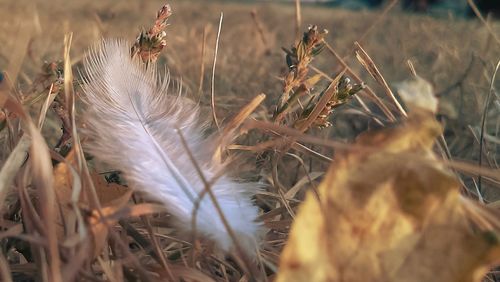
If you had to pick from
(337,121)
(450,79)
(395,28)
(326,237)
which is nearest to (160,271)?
(326,237)

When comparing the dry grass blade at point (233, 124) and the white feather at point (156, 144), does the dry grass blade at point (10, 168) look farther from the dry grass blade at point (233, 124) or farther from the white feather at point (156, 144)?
the dry grass blade at point (233, 124)

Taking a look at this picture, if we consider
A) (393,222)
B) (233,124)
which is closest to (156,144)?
(233,124)

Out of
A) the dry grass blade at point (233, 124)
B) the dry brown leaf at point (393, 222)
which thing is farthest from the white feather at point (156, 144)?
the dry brown leaf at point (393, 222)

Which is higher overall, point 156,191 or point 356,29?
point 156,191

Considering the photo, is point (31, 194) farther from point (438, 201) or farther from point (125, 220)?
point (438, 201)

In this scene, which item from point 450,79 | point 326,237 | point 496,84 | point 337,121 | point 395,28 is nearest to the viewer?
point 326,237

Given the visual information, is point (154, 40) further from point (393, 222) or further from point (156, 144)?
point (393, 222)

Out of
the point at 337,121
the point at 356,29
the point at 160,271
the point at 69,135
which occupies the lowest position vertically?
the point at 356,29
